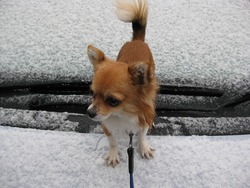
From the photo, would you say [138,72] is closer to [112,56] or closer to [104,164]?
[104,164]

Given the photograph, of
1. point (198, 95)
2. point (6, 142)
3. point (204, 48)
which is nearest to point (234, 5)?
point (204, 48)

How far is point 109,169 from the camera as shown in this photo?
1.28 meters

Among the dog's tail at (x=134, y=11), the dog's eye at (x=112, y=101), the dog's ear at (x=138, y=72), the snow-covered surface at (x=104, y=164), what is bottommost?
the snow-covered surface at (x=104, y=164)

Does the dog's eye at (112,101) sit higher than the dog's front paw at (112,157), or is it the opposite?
the dog's eye at (112,101)

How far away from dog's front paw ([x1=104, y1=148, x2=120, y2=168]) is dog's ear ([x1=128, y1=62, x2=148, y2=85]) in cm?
39

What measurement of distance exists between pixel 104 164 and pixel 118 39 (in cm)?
95

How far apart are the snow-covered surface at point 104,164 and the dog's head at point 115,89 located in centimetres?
31

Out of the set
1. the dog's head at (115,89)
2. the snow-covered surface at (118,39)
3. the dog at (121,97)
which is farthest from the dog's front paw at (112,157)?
the snow-covered surface at (118,39)

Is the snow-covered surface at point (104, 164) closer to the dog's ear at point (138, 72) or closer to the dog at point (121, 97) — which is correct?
the dog at point (121, 97)

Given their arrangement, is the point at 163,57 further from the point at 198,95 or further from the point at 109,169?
the point at 109,169

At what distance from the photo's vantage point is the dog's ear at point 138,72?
1026 mm

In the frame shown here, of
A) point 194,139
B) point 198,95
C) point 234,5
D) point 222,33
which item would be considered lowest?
point 194,139

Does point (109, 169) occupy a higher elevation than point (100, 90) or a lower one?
lower

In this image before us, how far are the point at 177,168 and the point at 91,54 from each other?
65cm
